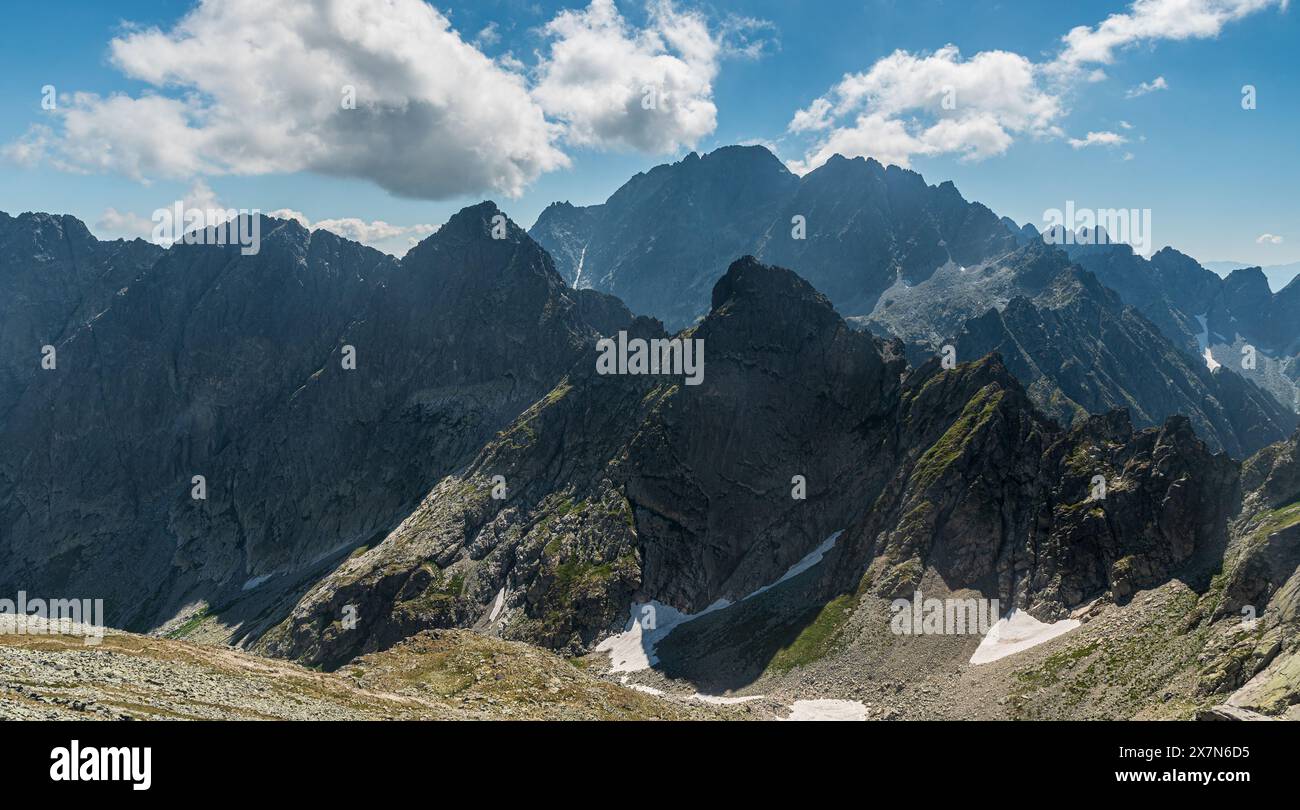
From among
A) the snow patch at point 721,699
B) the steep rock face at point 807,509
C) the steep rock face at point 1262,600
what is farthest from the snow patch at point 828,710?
the steep rock face at point 1262,600

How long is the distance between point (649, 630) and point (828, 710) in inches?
2041

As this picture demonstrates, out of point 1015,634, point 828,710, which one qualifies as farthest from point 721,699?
point 1015,634

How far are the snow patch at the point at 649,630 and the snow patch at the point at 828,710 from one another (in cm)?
3683

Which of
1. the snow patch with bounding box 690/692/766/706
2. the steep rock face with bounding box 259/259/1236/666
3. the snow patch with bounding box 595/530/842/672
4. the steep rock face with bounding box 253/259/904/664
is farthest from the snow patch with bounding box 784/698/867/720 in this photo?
the steep rock face with bounding box 253/259/904/664

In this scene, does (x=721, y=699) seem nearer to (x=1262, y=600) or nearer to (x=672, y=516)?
(x=672, y=516)

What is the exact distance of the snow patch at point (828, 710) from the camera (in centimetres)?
10375

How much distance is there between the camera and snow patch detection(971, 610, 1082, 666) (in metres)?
104

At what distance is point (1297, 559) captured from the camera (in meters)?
78.6

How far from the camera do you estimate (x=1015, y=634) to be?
108750 mm

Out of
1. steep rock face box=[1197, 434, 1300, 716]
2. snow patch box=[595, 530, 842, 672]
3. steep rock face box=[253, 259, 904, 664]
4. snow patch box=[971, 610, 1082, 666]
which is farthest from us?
steep rock face box=[253, 259, 904, 664]

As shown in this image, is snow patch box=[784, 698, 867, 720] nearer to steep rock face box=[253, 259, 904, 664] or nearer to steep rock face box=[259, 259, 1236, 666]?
steep rock face box=[259, 259, 1236, 666]

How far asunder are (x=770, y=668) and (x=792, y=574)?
111 feet

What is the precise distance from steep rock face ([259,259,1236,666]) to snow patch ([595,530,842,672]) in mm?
2704
